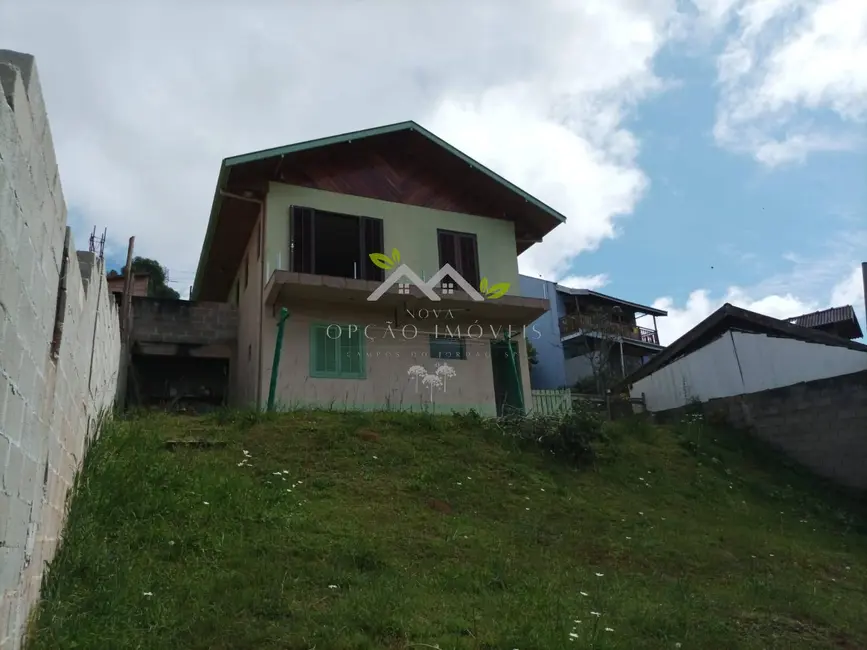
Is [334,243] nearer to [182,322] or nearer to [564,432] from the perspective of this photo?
[182,322]

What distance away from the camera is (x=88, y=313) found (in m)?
4.86

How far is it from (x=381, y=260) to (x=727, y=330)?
742 cm

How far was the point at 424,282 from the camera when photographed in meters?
12.2

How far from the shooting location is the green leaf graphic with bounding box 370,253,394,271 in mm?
12000

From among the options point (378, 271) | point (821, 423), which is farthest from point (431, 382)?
point (821, 423)

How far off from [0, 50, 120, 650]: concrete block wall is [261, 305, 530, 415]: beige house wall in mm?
6662

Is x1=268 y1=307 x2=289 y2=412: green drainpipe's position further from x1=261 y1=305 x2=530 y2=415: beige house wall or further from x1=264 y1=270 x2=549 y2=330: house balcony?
x1=264 y1=270 x2=549 y2=330: house balcony

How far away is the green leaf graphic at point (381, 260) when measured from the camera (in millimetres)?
12000

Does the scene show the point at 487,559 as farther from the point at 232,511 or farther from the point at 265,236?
the point at 265,236

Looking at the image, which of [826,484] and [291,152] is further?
[291,152]

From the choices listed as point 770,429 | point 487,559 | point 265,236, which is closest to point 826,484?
point 770,429

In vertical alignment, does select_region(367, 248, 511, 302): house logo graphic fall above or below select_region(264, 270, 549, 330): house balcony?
above

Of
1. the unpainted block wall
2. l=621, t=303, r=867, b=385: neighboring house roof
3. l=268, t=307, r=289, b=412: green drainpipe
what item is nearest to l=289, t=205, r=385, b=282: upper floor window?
l=268, t=307, r=289, b=412: green drainpipe

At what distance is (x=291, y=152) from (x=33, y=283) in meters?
9.09
